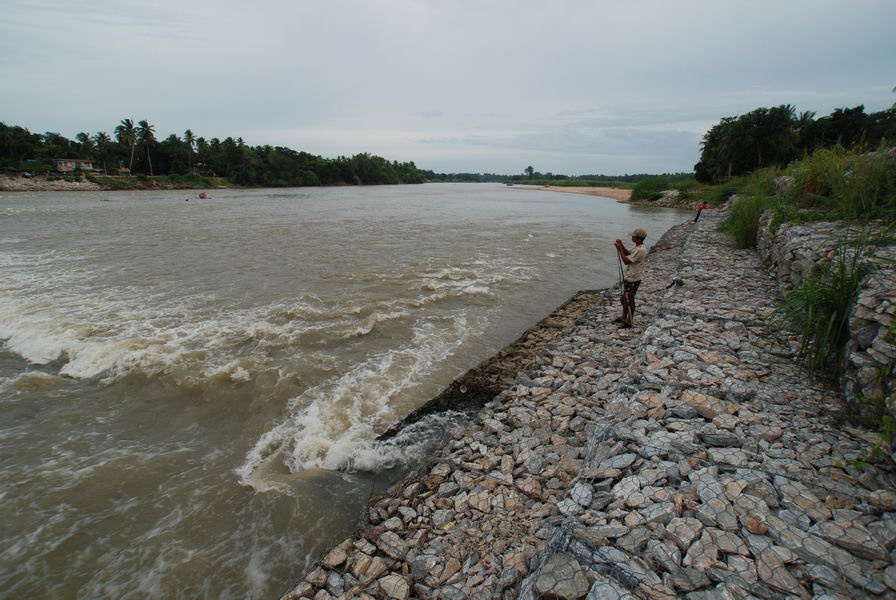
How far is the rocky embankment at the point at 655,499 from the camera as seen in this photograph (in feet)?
7.83

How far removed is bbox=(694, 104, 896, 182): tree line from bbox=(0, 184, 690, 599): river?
157ft

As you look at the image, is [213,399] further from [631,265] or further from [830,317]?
[830,317]

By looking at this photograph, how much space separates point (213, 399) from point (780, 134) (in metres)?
63.6

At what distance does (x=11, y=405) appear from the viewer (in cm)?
634

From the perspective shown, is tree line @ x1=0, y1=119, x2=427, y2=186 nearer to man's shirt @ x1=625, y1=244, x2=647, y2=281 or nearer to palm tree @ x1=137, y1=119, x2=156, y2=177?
palm tree @ x1=137, y1=119, x2=156, y2=177

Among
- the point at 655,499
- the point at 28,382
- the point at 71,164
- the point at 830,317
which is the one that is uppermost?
the point at 71,164

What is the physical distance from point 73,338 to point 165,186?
87.3 meters

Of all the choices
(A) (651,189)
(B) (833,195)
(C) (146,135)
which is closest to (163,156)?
(C) (146,135)

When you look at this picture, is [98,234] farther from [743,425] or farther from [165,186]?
[165,186]

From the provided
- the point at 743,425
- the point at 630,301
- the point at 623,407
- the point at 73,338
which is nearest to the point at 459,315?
the point at 630,301

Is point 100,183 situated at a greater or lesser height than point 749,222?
greater

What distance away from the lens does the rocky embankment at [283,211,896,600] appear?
7.83ft

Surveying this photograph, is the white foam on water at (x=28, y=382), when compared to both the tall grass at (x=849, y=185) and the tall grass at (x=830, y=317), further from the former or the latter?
the tall grass at (x=849, y=185)

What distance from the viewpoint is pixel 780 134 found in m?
46.6
